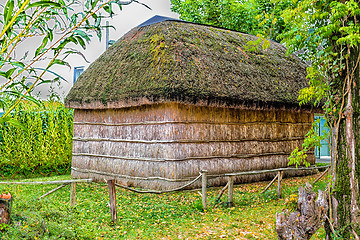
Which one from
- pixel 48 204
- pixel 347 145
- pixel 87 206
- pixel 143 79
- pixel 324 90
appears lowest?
pixel 87 206

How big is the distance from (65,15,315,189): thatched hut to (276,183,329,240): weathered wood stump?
456cm

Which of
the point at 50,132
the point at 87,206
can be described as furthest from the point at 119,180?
the point at 50,132

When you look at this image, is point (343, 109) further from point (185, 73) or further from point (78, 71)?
point (78, 71)

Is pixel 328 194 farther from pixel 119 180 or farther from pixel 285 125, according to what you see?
pixel 285 125

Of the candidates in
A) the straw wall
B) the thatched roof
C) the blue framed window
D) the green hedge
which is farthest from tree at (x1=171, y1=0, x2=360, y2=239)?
the blue framed window

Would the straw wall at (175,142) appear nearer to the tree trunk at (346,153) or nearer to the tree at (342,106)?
the tree at (342,106)

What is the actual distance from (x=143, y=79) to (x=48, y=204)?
15.2 feet

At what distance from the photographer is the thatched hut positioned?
8.50 m

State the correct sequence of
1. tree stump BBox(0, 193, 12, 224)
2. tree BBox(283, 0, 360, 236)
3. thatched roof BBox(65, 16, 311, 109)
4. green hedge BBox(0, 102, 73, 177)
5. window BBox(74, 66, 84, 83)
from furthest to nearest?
window BBox(74, 66, 84, 83), green hedge BBox(0, 102, 73, 177), thatched roof BBox(65, 16, 311, 109), tree BBox(283, 0, 360, 236), tree stump BBox(0, 193, 12, 224)

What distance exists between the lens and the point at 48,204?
4.74 metres

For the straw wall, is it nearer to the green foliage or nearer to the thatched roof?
the thatched roof

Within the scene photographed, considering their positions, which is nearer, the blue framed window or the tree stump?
the tree stump

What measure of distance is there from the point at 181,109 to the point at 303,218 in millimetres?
5030

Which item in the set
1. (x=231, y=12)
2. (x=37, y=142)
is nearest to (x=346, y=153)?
(x=37, y=142)
